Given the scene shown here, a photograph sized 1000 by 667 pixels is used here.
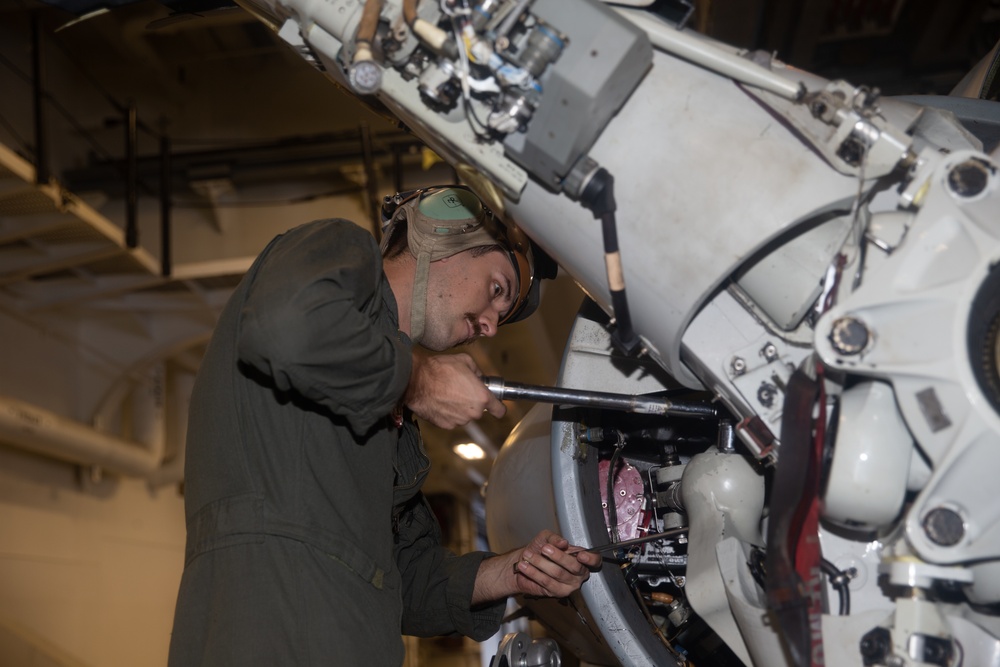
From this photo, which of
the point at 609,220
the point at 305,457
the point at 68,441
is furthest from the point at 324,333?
the point at 68,441

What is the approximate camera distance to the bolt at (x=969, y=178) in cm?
130

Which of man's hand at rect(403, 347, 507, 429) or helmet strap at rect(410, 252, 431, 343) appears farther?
helmet strap at rect(410, 252, 431, 343)

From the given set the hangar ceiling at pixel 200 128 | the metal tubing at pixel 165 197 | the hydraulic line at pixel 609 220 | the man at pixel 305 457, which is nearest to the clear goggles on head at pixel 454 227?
the man at pixel 305 457

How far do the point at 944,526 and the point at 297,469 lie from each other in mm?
1090

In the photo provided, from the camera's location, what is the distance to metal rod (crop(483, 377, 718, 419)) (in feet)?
5.94

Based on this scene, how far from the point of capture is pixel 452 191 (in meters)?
2.15

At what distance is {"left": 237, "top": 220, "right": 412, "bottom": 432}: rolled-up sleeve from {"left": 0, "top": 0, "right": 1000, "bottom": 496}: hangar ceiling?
2891 millimetres

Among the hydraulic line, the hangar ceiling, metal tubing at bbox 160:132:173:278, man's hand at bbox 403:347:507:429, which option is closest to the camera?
the hydraulic line

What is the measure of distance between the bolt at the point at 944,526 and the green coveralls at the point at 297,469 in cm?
87

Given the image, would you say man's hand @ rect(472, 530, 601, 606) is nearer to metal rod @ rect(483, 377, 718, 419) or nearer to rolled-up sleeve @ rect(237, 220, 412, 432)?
metal rod @ rect(483, 377, 718, 419)

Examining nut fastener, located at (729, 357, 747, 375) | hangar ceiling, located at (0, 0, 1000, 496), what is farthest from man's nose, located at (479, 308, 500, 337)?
hangar ceiling, located at (0, 0, 1000, 496)

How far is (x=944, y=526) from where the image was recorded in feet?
4.05

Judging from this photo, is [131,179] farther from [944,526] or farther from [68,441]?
[944,526]

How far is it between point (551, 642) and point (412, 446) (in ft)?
1.91
